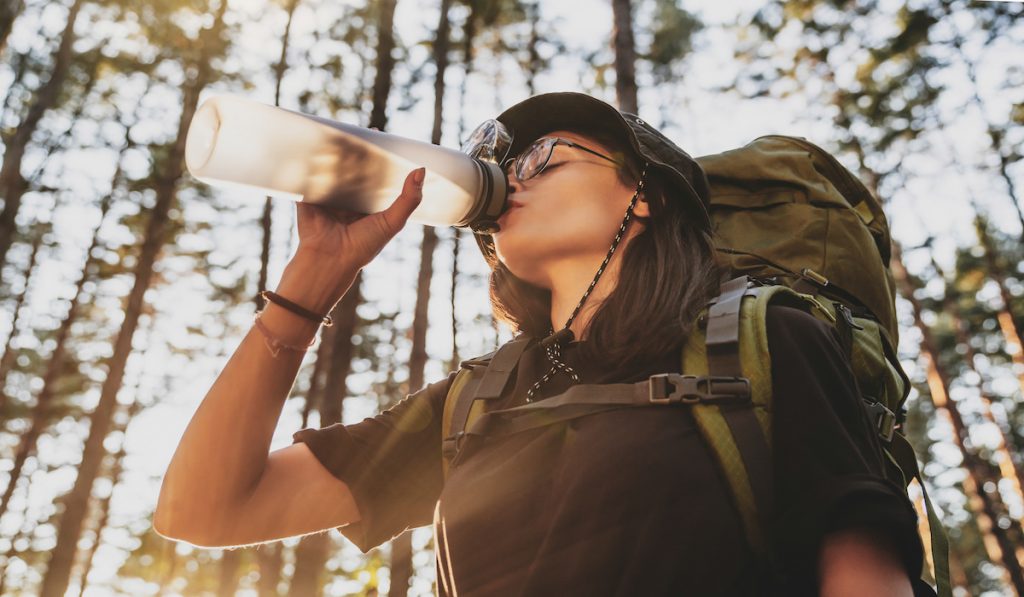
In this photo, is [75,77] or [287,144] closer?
[287,144]

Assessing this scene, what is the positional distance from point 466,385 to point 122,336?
12.8 metres

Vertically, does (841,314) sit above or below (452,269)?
below

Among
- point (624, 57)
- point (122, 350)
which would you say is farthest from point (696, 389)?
point (122, 350)

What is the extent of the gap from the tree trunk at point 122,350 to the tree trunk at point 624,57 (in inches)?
394

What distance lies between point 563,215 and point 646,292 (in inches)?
14.9

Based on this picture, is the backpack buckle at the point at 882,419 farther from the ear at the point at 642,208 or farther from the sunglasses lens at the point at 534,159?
the sunglasses lens at the point at 534,159

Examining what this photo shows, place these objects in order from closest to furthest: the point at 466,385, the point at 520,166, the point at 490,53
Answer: the point at 466,385, the point at 520,166, the point at 490,53

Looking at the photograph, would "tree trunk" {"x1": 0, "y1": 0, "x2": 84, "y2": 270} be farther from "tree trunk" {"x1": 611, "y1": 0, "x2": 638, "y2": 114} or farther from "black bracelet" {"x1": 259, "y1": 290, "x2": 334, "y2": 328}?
"black bracelet" {"x1": 259, "y1": 290, "x2": 334, "y2": 328}

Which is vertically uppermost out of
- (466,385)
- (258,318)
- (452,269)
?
(452,269)

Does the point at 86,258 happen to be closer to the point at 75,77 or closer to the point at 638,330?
the point at 75,77

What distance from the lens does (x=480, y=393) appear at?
2.02m

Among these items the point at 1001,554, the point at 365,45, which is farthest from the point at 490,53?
the point at 1001,554

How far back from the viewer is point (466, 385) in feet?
7.04

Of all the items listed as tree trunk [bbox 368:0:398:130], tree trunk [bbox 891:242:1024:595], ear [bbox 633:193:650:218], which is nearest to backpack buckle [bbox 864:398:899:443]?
ear [bbox 633:193:650:218]
